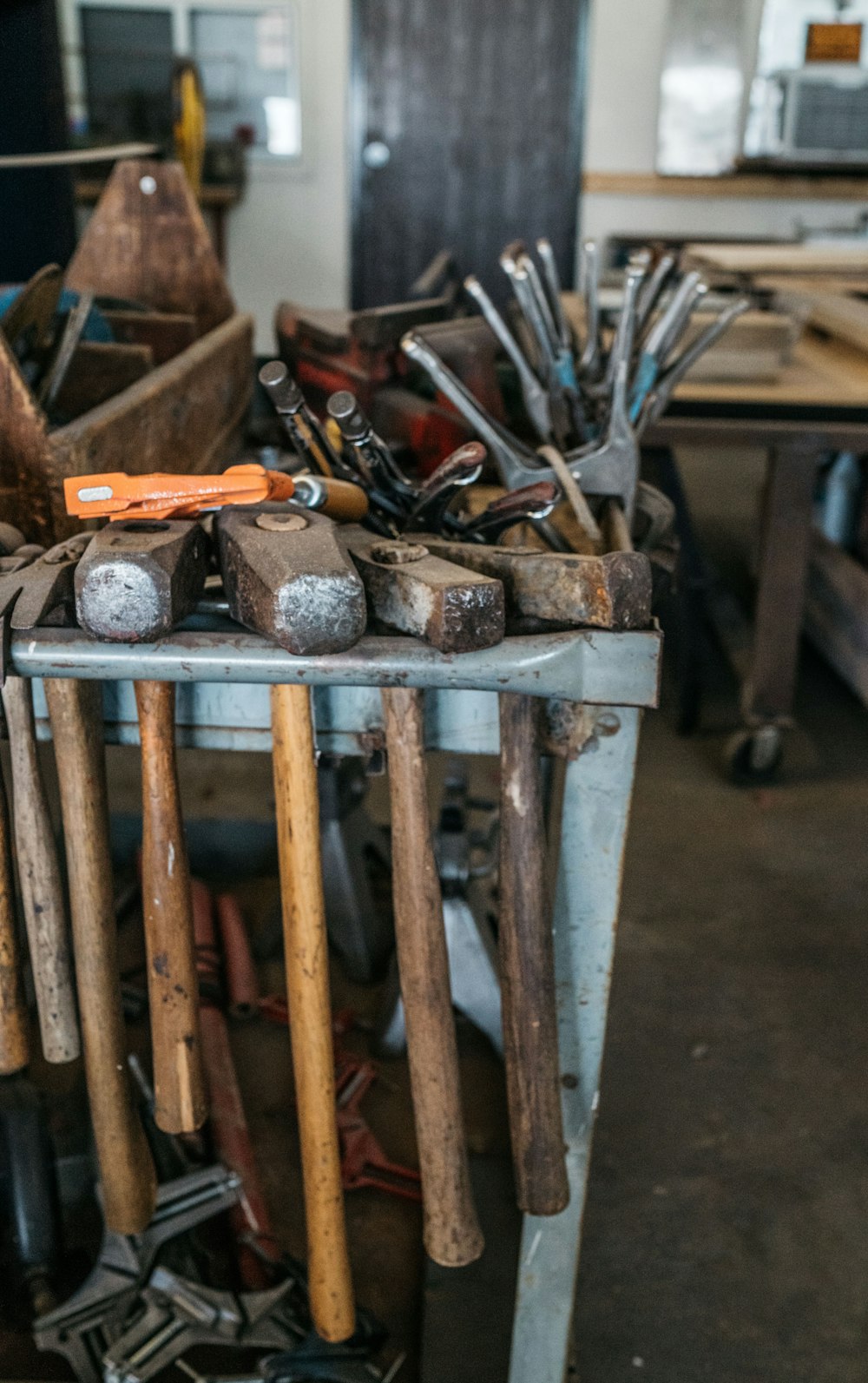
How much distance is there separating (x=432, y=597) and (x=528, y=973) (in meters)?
0.32

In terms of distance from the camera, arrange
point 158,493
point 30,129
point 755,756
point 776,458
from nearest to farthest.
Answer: point 158,493 → point 776,458 → point 755,756 → point 30,129

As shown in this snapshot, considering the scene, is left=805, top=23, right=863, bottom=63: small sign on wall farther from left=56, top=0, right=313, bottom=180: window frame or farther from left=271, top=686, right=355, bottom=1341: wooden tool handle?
left=271, top=686, right=355, bottom=1341: wooden tool handle

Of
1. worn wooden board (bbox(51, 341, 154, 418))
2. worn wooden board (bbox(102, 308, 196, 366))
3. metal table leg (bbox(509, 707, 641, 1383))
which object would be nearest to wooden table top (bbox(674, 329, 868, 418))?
worn wooden board (bbox(102, 308, 196, 366))

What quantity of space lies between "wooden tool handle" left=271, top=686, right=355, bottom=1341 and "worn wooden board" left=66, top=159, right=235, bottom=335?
1296 millimetres

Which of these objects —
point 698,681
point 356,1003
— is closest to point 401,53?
point 698,681

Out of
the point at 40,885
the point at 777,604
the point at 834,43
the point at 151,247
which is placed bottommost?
the point at 777,604

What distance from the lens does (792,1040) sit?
6.31 feet

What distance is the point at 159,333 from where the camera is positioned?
5.79 feet

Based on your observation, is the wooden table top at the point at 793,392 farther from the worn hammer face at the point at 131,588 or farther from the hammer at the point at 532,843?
the worn hammer face at the point at 131,588

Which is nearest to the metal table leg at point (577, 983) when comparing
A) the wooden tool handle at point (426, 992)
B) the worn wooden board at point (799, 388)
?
the wooden tool handle at point (426, 992)

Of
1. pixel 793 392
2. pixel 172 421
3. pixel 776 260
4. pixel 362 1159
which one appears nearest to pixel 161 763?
pixel 172 421

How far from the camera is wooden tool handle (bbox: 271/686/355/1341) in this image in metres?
0.93

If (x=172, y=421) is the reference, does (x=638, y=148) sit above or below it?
above

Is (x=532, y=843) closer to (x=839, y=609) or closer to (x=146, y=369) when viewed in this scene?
(x=146, y=369)
